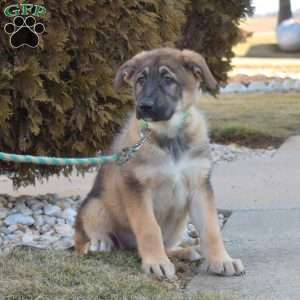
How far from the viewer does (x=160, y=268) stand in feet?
14.7

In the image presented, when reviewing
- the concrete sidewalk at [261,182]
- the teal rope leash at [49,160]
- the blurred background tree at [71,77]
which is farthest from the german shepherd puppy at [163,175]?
the concrete sidewalk at [261,182]

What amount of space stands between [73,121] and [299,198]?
7.00 feet

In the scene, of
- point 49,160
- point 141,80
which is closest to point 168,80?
point 141,80

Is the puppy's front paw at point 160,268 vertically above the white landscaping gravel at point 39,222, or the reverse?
the puppy's front paw at point 160,268

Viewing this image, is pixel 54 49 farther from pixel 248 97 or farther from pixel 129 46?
pixel 248 97

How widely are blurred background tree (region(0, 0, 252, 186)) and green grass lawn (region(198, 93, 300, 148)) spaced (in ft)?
13.2

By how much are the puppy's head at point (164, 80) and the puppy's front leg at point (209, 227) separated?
508 millimetres

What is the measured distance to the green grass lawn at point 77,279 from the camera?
3.83 metres

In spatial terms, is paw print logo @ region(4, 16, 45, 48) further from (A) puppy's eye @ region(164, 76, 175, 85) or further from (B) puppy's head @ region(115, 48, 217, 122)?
(A) puppy's eye @ region(164, 76, 175, 85)

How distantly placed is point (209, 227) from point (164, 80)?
3.08 feet

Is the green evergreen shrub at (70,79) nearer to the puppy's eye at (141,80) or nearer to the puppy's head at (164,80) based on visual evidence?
the puppy's head at (164,80)

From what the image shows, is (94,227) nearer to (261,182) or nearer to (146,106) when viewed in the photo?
(146,106)

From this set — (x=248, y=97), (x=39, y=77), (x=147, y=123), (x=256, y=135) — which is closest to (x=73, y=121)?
(x=39, y=77)

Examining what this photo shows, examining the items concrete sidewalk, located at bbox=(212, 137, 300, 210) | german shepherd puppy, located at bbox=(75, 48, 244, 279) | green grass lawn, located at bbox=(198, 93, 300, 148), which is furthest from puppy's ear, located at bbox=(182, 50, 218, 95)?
green grass lawn, located at bbox=(198, 93, 300, 148)
